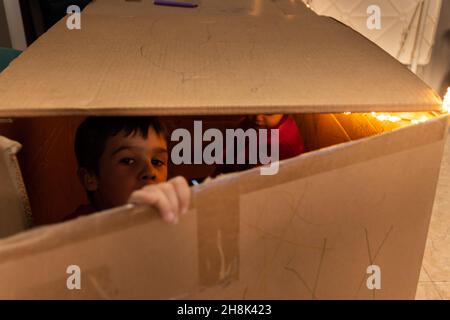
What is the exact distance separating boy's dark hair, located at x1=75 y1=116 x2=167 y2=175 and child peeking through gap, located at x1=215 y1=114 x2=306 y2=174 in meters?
0.23

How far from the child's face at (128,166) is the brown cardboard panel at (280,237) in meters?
0.34

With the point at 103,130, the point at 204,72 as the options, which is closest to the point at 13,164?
the point at 204,72

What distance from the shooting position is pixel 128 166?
0.71 meters

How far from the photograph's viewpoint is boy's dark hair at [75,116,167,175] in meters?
0.74

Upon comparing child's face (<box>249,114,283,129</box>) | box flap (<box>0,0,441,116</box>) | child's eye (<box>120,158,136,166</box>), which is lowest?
child's face (<box>249,114,283,129</box>)

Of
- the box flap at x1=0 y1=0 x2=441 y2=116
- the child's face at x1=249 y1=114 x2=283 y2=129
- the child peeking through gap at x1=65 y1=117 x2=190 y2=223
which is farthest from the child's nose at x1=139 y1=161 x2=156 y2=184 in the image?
the child's face at x1=249 y1=114 x2=283 y2=129

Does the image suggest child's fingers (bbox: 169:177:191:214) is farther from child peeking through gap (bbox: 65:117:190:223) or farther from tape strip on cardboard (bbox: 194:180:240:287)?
child peeking through gap (bbox: 65:117:190:223)

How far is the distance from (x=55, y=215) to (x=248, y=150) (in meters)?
0.47

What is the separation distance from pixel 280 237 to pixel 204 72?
23 centimetres

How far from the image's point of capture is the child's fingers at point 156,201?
33cm

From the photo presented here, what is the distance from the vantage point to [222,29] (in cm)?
75

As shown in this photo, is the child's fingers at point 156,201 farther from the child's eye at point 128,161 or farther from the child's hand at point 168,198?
the child's eye at point 128,161
